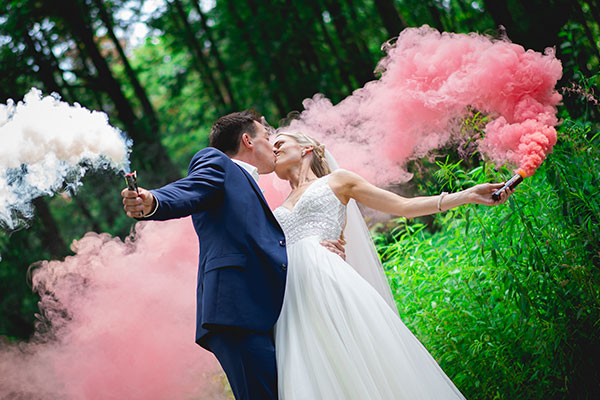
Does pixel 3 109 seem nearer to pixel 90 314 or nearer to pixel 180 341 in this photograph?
pixel 90 314

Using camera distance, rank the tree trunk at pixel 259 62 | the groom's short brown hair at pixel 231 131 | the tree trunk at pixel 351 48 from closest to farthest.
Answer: the groom's short brown hair at pixel 231 131 < the tree trunk at pixel 351 48 < the tree trunk at pixel 259 62

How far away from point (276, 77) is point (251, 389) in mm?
9054

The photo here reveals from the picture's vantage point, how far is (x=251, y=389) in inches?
96.5

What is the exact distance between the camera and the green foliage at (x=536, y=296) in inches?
122

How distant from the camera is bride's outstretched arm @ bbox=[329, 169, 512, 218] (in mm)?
2596

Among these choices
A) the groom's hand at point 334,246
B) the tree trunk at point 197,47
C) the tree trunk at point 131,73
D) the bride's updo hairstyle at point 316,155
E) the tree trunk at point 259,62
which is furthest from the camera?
the tree trunk at point 197,47

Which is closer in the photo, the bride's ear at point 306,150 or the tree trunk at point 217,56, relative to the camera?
the bride's ear at point 306,150

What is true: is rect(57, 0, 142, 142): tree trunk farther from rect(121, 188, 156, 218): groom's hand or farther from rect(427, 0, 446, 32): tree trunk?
rect(121, 188, 156, 218): groom's hand

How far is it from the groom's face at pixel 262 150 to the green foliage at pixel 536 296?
1.17m

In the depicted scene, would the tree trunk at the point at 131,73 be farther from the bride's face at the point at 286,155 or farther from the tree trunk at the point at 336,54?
the bride's face at the point at 286,155

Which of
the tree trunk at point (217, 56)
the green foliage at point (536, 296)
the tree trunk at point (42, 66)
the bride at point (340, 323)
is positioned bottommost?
the green foliage at point (536, 296)

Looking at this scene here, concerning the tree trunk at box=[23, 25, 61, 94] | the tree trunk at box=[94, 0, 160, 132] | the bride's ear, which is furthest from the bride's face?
the tree trunk at box=[23, 25, 61, 94]

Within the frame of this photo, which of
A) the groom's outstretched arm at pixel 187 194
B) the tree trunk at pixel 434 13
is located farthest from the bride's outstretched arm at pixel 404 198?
the tree trunk at pixel 434 13

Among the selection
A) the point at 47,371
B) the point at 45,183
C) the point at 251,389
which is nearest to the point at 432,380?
the point at 251,389
